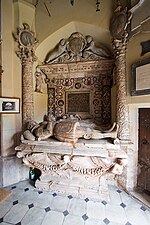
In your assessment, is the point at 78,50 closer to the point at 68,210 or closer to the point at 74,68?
the point at 74,68

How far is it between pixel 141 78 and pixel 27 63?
2531mm

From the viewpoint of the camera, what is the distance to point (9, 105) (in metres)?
3.05

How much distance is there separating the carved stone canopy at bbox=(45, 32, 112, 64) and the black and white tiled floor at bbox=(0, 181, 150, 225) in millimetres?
3111

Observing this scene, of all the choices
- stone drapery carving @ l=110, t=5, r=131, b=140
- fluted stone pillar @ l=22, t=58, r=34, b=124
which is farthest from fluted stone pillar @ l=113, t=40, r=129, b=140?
fluted stone pillar @ l=22, t=58, r=34, b=124

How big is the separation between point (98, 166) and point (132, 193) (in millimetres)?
1045

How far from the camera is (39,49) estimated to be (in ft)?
11.7

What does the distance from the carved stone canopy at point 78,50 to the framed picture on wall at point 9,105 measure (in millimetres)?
1390

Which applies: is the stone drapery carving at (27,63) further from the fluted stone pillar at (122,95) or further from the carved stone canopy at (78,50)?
the fluted stone pillar at (122,95)

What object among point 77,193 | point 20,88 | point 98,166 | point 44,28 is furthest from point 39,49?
point 77,193

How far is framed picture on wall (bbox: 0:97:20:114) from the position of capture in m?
2.97

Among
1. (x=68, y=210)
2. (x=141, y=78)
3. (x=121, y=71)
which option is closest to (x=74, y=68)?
(x=121, y=71)

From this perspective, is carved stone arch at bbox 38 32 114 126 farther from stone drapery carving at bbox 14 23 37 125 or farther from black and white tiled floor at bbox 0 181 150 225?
black and white tiled floor at bbox 0 181 150 225

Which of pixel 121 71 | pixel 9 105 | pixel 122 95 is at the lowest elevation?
pixel 9 105

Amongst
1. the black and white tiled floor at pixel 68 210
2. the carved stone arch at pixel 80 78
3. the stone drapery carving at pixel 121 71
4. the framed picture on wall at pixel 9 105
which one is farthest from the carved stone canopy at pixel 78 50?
the black and white tiled floor at pixel 68 210
